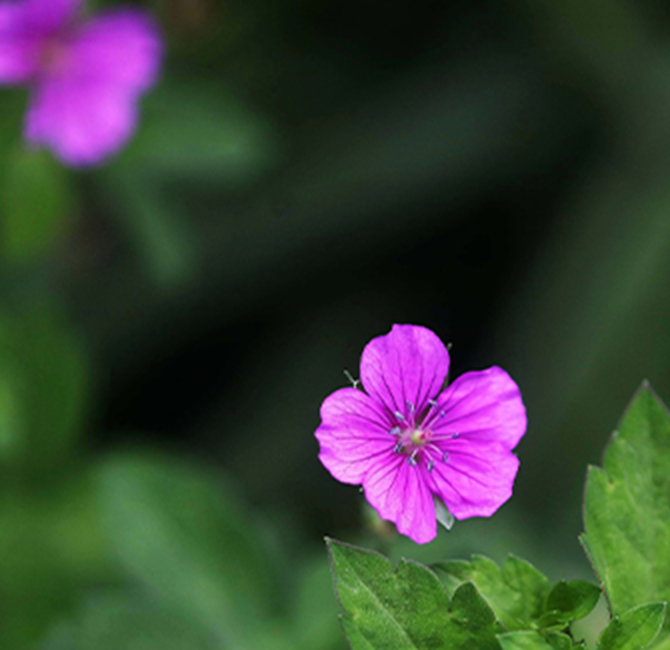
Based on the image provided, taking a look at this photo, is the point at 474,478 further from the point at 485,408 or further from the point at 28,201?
the point at 28,201

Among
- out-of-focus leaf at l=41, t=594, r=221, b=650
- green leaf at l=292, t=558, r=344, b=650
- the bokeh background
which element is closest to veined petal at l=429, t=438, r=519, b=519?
green leaf at l=292, t=558, r=344, b=650

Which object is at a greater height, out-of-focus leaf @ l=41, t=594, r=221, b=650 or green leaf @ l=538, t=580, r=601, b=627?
green leaf @ l=538, t=580, r=601, b=627

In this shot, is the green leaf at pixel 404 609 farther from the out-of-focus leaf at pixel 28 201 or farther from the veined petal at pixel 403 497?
the out-of-focus leaf at pixel 28 201

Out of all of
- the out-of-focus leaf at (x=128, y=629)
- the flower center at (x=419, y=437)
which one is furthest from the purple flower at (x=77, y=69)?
the flower center at (x=419, y=437)

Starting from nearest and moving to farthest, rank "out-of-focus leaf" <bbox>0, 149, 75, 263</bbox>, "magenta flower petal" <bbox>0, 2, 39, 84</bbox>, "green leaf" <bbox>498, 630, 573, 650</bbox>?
1. "green leaf" <bbox>498, 630, 573, 650</bbox>
2. "magenta flower petal" <bbox>0, 2, 39, 84</bbox>
3. "out-of-focus leaf" <bbox>0, 149, 75, 263</bbox>

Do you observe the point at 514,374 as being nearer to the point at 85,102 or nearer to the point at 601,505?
the point at 85,102

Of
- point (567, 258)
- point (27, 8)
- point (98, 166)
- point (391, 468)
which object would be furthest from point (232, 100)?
point (391, 468)

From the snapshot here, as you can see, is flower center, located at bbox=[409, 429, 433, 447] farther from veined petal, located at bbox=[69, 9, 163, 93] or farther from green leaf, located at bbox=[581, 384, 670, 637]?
veined petal, located at bbox=[69, 9, 163, 93]
